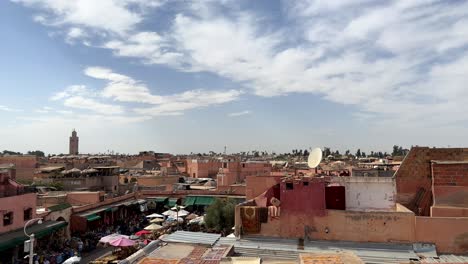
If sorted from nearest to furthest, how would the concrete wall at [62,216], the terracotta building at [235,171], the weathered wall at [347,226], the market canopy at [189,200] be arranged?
the weathered wall at [347,226] → the concrete wall at [62,216] → the market canopy at [189,200] → the terracotta building at [235,171]

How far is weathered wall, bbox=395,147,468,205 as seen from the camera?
15.2 m

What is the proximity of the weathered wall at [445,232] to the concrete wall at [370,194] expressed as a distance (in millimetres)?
3126

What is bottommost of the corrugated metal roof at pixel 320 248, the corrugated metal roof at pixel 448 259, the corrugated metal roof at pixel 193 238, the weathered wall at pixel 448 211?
the corrugated metal roof at pixel 448 259

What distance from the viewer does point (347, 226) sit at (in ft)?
42.8

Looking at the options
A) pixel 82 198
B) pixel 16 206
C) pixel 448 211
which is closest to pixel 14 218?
pixel 16 206

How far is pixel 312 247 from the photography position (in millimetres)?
12711

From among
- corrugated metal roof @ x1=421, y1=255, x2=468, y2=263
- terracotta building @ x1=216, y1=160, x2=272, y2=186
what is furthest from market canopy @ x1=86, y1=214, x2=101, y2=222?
→ corrugated metal roof @ x1=421, y1=255, x2=468, y2=263

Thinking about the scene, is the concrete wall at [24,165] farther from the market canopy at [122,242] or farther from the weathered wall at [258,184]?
the market canopy at [122,242]

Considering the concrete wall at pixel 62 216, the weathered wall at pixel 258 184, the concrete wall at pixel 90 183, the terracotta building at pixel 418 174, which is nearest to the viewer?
the terracotta building at pixel 418 174

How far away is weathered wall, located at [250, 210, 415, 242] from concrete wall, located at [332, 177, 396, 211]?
2763 millimetres

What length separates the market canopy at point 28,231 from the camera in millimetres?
18820

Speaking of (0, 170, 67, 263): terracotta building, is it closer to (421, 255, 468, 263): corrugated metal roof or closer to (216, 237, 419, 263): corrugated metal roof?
(216, 237, 419, 263): corrugated metal roof

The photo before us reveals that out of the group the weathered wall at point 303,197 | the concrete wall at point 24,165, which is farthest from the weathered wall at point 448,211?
the concrete wall at point 24,165

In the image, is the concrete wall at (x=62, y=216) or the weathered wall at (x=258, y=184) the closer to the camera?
the concrete wall at (x=62, y=216)
